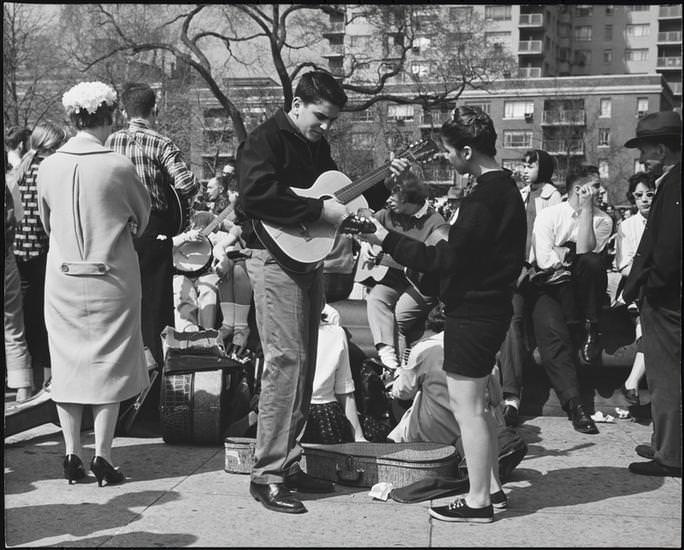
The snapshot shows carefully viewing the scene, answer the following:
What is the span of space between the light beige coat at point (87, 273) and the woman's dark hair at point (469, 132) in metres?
1.61

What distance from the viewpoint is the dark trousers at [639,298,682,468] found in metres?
4.40

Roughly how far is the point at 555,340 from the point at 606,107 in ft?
206

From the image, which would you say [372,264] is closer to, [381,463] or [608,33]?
[381,463]

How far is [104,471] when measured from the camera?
4.23 m

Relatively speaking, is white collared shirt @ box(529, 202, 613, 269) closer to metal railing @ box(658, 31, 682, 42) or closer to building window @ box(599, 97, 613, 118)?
building window @ box(599, 97, 613, 118)

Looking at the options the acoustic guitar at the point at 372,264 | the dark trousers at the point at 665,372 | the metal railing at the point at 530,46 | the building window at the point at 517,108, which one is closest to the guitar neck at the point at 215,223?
the acoustic guitar at the point at 372,264

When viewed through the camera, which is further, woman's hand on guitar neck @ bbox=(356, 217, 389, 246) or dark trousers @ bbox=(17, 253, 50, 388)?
dark trousers @ bbox=(17, 253, 50, 388)

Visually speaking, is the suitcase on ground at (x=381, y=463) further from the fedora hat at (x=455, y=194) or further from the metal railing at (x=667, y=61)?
the metal railing at (x=667, y=61)

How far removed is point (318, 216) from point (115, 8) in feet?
67.2

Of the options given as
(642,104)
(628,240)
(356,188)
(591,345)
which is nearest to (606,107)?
(642,104)

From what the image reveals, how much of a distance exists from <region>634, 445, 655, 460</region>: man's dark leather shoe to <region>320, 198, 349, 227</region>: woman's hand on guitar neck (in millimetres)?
2442

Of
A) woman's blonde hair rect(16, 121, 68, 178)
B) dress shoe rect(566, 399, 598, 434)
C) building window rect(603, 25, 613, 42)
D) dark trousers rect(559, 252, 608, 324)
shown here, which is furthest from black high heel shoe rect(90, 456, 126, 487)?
building window rect(603, 25, 613, 42)

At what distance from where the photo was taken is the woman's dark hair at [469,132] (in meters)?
3.87

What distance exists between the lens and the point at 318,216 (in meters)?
3.94
